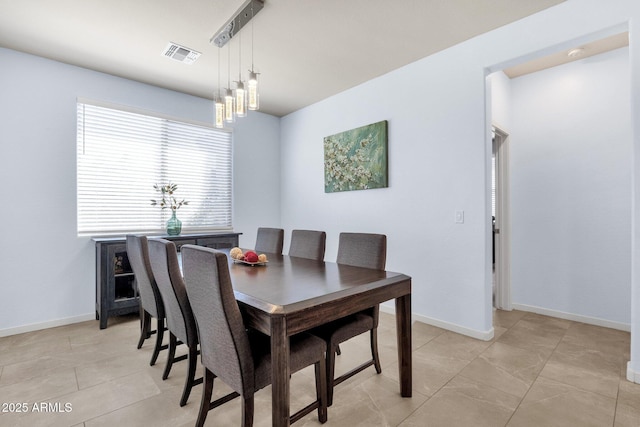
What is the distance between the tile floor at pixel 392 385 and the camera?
5.64 feet

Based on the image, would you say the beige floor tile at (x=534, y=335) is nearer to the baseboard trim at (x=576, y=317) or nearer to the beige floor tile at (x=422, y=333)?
the baseboard trim at (x=576, y=317)

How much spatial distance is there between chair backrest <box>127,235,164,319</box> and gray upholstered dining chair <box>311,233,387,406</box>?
3.61ft

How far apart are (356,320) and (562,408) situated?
4.10 feet

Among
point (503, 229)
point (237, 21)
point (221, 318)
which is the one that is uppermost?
point (237, 21)

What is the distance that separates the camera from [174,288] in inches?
68.1

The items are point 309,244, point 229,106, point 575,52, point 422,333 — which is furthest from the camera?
point 575,52

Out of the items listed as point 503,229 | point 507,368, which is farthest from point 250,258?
point 503,229

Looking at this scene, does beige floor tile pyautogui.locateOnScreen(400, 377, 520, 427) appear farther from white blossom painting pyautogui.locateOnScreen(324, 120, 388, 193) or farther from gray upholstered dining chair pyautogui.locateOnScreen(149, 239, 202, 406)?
white blossom painting pyautogui.locateOnScreen(324, 120, 388, 193)

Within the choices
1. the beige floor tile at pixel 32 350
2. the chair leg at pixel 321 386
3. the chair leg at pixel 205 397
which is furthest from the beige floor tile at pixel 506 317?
the beige floor tile at pixel 32 350

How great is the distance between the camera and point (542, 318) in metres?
3.31

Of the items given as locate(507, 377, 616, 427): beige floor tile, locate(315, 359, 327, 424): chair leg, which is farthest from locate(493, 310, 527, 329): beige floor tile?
locate(315, 359, 327, 424): chair leg

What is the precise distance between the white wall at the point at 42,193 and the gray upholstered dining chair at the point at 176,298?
6.62ft

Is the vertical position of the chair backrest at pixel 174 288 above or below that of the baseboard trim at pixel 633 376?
above

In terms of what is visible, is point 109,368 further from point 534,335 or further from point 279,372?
point 534,335
